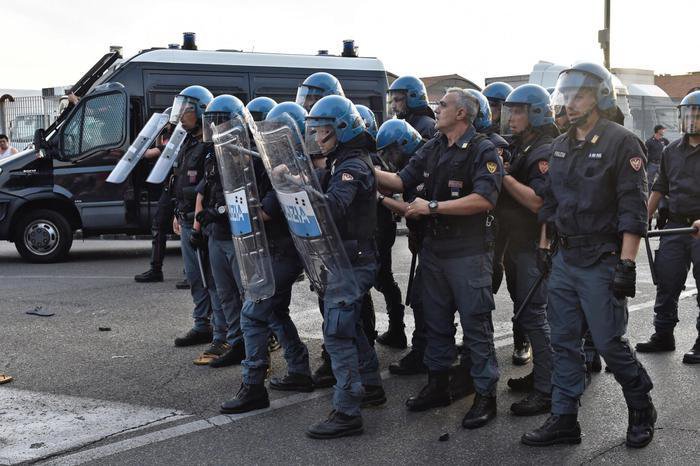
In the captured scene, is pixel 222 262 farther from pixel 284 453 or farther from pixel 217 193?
pixel 284 453

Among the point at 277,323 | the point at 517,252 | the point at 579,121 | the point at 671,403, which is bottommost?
the point at 671,403

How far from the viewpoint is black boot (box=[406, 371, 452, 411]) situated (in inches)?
199

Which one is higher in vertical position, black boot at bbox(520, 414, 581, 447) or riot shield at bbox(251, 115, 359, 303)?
riot shield at bbox(251, 115, 359, 303)

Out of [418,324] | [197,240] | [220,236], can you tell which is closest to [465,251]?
[418,324]

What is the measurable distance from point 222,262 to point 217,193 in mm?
542

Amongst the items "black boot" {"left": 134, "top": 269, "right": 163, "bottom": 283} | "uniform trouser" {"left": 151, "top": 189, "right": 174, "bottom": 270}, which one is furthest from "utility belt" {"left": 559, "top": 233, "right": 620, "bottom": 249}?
"black boot" {"left": 134, "top": 269, "right": 163, "bottom": 283}

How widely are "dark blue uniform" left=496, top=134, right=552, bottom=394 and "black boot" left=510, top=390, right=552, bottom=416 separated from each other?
0.17ft

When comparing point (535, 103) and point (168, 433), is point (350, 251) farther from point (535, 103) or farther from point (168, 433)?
point (535, 103)

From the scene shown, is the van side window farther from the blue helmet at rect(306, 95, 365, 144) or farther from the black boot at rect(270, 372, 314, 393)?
the blue helmet at rect(306, 95, 365, 144)

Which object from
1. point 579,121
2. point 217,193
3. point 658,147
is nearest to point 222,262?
point 217,193

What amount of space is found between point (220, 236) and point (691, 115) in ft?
11.7

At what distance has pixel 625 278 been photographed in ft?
13.4

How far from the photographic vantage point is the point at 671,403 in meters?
5.17

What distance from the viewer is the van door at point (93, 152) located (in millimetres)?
11727
